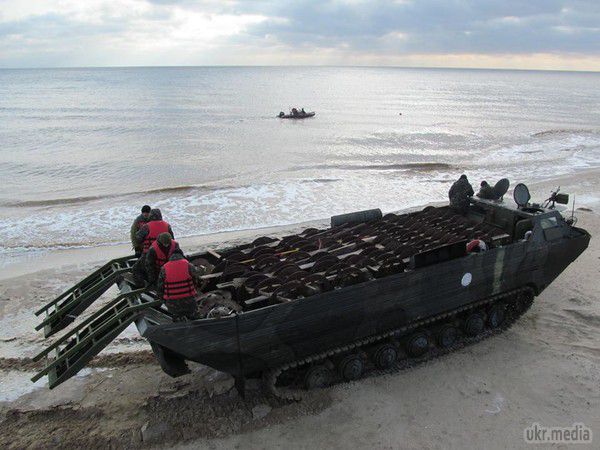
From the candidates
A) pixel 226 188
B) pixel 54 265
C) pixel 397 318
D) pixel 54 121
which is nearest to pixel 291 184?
pixel 226 188

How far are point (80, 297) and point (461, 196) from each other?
773 centimetres

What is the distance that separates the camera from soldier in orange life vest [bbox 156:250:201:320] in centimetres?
630

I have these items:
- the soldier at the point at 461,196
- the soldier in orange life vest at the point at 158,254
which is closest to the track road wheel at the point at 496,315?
the soldier at the point at 461,196

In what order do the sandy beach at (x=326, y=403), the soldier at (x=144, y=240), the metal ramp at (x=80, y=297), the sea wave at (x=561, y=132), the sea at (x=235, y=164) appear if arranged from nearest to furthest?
the sandy beach at (x=326, y=403), the metal ramp at (x=80, y=297), the soldier at (x=144, y=240), the sea at (x=235, y=164), the sea wave at (x=561, y=132)

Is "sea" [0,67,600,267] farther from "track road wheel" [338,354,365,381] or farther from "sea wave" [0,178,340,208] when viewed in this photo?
"track road wheel" [338,354,365,381]

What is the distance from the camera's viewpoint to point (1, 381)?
25.3ft

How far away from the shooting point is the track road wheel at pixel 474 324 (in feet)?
28.6

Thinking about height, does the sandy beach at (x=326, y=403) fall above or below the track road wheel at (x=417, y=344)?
below

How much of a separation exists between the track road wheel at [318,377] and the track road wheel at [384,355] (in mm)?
841

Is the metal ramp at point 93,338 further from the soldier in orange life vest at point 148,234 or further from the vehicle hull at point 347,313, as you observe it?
the soldier in orange life vest at point 148,234

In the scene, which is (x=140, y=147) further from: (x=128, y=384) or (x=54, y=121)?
(x=128, y=384)

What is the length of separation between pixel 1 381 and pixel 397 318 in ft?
20.7

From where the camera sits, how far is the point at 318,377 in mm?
7352

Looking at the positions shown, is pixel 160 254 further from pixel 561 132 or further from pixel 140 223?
pixel 561 132
